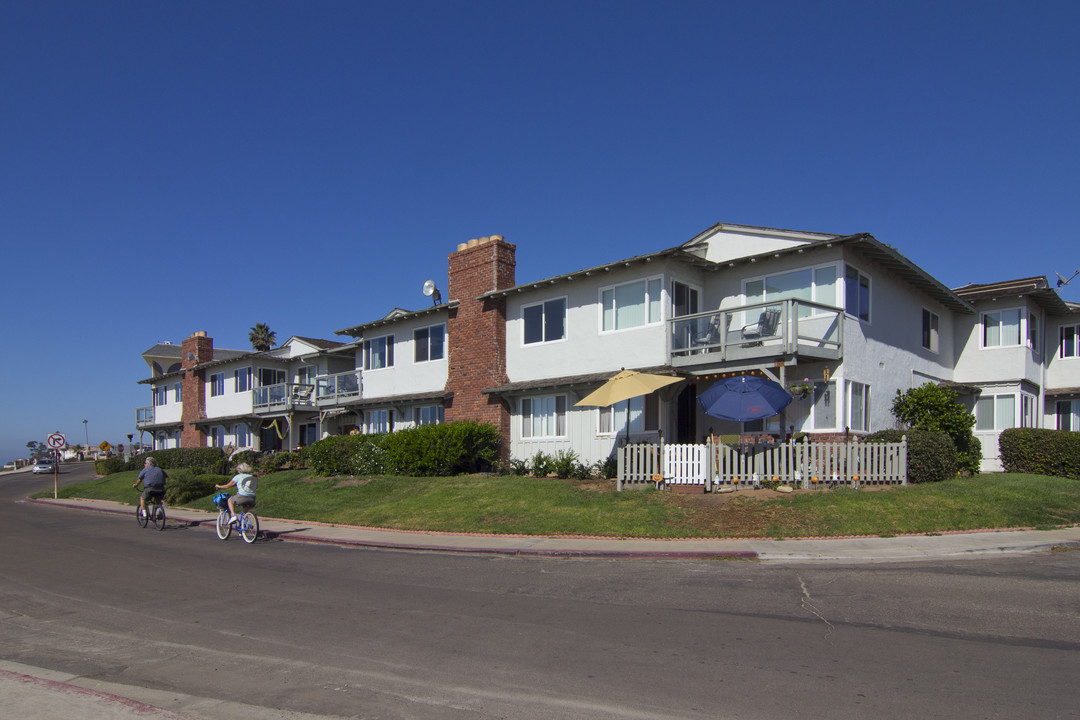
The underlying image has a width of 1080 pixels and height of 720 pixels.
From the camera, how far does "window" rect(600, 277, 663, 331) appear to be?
22.0m

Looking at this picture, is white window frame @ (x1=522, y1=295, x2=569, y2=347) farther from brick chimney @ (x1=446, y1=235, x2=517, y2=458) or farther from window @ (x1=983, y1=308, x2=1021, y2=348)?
window @ (x1=983, y1=308, x2=1021, y2=348)

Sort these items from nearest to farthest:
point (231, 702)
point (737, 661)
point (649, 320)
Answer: point (231, 702) → point (737, 661) → point (649, 320)

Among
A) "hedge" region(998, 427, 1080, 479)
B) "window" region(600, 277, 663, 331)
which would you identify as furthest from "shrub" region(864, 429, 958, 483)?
"window" region(600, 277, 663, 331)

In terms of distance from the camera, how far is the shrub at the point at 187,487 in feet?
87.1

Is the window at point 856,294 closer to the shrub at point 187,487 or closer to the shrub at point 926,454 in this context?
the shrub at point 926,454

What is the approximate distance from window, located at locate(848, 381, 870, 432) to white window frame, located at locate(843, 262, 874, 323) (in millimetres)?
1839

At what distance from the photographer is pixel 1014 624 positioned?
7.87 metres

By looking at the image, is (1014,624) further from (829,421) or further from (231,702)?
(829,421)

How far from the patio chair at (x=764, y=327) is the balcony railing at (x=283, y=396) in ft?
84.4

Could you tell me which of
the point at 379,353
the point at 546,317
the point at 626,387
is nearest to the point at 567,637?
the point at 626,387

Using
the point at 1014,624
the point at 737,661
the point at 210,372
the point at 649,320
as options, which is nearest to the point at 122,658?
the point at 737,661

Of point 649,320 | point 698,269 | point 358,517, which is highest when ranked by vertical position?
point 698,269

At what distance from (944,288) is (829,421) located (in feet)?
25.3

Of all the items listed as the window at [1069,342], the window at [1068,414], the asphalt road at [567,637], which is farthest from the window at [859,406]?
the window at [1069,342]
